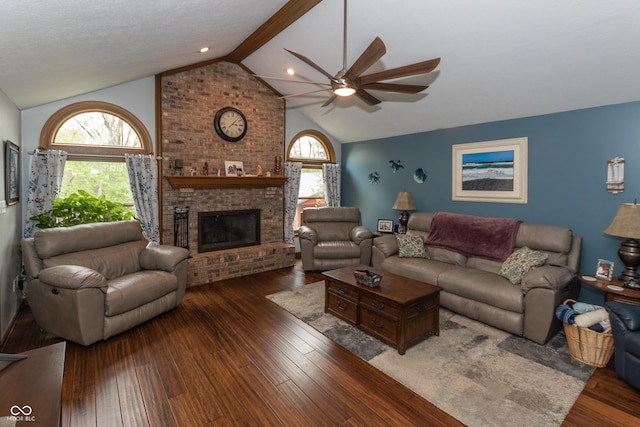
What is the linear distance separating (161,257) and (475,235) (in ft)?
12.8

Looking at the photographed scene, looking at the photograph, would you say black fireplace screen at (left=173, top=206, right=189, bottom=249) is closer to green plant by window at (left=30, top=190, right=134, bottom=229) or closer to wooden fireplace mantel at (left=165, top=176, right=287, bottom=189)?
wooden fireplace mantel at (left=165, top=176, right=287, bottom=189)

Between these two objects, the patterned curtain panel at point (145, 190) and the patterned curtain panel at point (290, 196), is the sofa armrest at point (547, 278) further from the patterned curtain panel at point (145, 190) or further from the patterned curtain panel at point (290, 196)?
the patterned curtain panel at point (145, 190)

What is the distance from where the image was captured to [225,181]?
537 centimetres

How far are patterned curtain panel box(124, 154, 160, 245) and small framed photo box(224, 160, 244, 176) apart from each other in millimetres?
1091

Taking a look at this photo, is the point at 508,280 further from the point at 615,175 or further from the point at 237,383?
the point at 237,383

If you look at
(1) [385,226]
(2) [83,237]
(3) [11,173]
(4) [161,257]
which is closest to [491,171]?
(1) [385,226]

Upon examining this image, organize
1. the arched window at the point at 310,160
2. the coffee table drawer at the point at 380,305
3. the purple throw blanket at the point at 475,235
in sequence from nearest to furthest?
1. the coffee table drawer at the point at 380,305
2. the purple throw blanket at the point at 475,235
3. the arched window at the point at 310,160

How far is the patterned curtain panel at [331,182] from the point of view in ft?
22.5

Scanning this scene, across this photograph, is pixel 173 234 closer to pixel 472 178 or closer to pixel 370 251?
pixel 370 251

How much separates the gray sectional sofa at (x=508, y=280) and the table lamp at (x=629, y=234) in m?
0.45

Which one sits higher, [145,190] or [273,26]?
[273,26]

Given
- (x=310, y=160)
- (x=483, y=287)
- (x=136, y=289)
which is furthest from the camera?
(x=310, y=160)

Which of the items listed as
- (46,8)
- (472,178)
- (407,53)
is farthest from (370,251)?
(46,8)

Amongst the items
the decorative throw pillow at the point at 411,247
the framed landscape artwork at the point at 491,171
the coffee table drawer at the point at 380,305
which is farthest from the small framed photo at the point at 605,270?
the coffee table drawer at the point at 380,305
